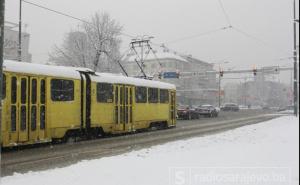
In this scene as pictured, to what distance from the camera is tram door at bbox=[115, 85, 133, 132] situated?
2116 cm

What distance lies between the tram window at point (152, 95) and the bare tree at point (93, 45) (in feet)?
72.6

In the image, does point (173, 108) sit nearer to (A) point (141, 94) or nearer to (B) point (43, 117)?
(A) point (141, 94)

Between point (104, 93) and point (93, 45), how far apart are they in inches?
1108

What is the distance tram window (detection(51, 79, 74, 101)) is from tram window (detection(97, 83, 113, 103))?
2.05 meters

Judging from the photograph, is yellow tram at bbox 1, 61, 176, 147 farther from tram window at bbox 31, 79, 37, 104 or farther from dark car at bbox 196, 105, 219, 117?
dark car at bbox 196, 105, 219, 117

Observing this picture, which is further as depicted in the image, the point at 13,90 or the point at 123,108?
the point at 123,108

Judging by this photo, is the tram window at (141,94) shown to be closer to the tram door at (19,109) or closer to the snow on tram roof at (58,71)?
the snow on tram roof at (58,71)

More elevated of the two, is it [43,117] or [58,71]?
[58,71]

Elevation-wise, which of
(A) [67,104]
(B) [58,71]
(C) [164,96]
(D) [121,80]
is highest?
(B) [58,71]

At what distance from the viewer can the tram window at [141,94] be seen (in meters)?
23.0

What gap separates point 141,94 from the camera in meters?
23.5

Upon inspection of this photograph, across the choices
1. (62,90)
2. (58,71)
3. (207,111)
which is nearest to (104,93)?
(62,90)

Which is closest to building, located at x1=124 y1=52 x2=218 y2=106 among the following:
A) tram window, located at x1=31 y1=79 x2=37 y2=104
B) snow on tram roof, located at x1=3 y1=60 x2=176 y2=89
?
snow on tram roof, located at x1=3 y1=60 x2=176 y2=89

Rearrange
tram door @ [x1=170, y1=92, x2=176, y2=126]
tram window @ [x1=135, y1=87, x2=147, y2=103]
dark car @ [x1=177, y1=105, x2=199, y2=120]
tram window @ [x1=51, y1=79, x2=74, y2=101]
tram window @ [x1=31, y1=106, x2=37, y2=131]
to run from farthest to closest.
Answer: dark car @ [x1=177, y1=105, x2=199, y2=120] < tram door @ [x1=170, y1=92, x2=176, y2=126] < tram window @ [x1=135, y1=87, x2=147, y2=103] < tram window @ [x1=51, y1=79, x2=74, y2=101] < tram window @ [x1=31, y1=106, x2=37, y2=131]
